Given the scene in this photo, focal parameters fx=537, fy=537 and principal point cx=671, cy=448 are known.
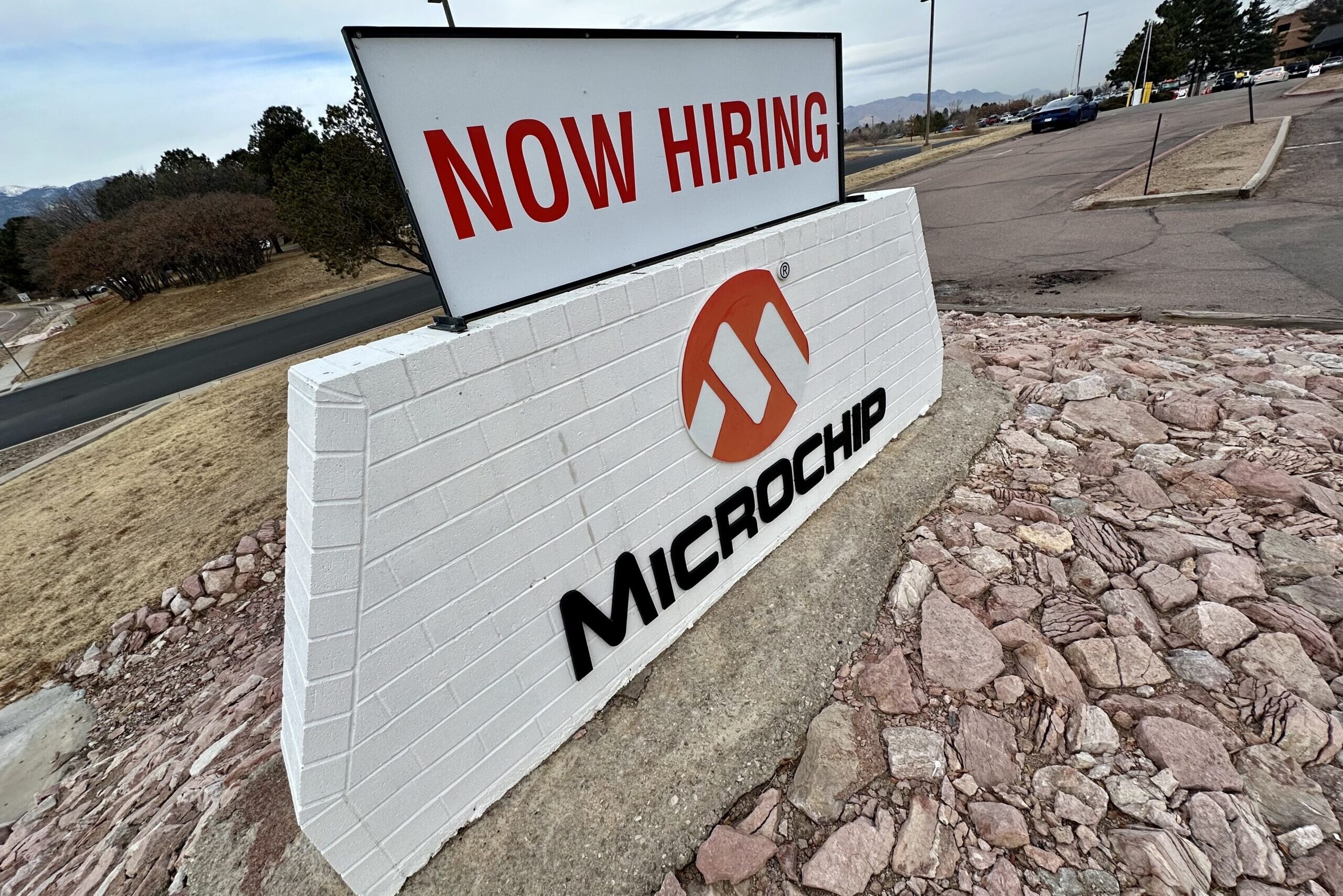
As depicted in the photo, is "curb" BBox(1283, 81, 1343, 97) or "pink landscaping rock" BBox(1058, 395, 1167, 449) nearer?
"pink landscaping rock" BBox(1058, 395, 1167, 449)

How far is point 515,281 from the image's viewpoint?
2.33m

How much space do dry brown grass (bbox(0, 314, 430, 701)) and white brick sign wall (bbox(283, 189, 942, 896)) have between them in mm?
4718

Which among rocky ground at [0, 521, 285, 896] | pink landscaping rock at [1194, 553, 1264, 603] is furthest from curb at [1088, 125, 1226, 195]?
rocky ground at [0, 521, 285, 896]

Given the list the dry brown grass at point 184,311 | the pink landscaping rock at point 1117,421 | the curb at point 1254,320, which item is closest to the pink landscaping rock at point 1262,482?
the pink landscaping rock at point 1117,421

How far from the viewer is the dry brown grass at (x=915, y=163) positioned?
19781 millimetres

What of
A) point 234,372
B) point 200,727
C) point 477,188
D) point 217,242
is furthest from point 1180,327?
point 217,242

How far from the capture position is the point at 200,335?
61.9ft

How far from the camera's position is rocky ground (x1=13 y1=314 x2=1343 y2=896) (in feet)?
6.71

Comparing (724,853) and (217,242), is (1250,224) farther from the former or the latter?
(217,242)

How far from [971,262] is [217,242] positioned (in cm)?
3254

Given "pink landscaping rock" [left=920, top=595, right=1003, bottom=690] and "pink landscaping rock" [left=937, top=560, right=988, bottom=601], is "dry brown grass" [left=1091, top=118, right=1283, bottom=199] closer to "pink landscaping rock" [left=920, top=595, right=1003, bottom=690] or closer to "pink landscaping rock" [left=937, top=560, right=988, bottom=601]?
"pink landscaping rock" [left=937, top=560, right=988, bottom=601]

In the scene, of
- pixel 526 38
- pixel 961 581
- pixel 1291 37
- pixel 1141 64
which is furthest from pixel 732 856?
pixel 1291 37

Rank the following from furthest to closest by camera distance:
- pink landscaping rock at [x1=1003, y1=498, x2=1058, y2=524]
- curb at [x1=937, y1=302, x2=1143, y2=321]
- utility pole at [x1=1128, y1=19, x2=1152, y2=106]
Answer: utility pole at [x1=1128, y1=19, x2=1152, y2=106], curb at [x1=937, y1=302, x2=1143, y2=321], pink landscaping rock at [x1=1003, y1=498, x2=1058, y2=524]

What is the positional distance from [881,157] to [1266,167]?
23601 mm
